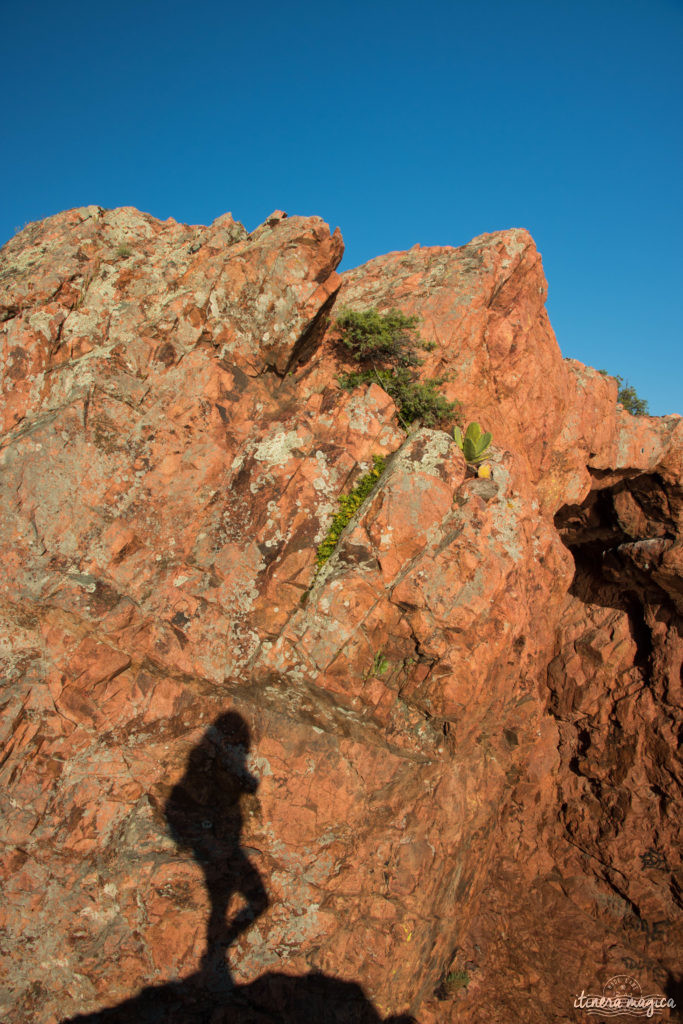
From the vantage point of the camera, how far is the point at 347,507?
8.91m

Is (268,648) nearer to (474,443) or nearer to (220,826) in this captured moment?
(220,826)

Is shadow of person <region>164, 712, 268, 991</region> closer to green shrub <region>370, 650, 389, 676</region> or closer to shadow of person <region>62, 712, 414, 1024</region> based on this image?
shadow of person <region>62, 712, 414, 1024</region>

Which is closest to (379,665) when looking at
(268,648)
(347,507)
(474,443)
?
(268,648)

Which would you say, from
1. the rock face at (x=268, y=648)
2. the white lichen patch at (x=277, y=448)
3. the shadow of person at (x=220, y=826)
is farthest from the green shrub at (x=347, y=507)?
the shadow of person at (x=220, y=826)

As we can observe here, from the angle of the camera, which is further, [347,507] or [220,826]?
[347,507]

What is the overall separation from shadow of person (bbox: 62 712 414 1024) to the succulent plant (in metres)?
5.49

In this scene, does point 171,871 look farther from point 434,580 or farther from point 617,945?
point 617,945

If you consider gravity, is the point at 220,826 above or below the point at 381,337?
below

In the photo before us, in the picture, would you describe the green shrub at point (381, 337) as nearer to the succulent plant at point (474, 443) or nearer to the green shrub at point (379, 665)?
the succulent plant at point (474, 443)

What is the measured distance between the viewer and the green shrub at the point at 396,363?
10.2 metres

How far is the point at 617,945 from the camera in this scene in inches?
445

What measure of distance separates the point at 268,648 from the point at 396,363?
5.77 metres

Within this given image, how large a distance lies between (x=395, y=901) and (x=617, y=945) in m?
6.49

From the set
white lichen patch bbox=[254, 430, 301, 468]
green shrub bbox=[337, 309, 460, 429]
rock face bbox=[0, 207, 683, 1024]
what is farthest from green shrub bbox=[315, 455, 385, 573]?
green shrub bbox=[337, 309, 460, 429]
